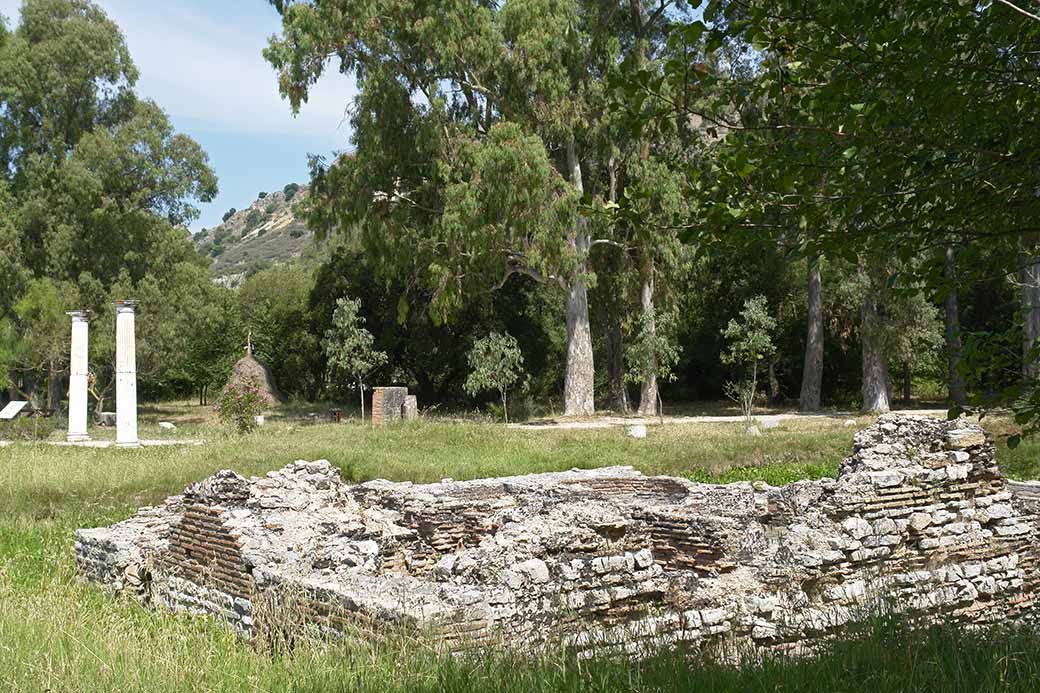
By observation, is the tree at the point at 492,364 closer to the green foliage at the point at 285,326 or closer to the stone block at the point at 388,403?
the stone block at the point at 388,403

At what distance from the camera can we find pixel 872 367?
3362 centimetres

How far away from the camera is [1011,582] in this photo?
8.73 metres

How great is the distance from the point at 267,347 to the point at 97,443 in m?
25.0

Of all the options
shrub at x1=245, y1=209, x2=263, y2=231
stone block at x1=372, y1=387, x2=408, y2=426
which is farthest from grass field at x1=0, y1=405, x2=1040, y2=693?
shrub at x1=245, y1=209, x2=263, y2=231

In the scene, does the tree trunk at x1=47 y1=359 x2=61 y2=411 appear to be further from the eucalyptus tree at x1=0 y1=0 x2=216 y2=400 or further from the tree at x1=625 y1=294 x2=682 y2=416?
the tree at x1=625 y1=294 x2=682 y2=416

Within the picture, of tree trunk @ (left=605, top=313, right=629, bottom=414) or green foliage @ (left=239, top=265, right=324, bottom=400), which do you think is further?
green foliage @ (left=239, top=265, right=324, bottom=400)

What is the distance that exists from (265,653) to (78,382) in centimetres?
2287

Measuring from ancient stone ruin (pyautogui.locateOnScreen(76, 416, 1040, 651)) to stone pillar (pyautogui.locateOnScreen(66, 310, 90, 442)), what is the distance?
16288 mm

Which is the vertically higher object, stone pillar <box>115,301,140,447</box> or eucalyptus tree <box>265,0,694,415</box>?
eucalyptus tree <box>265,0,694,415</box>

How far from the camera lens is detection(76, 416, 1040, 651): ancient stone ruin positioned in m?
6.70

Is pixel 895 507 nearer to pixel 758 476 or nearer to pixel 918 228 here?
pixel 918 228

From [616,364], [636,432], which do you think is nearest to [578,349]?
[616,364]

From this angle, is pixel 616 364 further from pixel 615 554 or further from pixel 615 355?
pixel 615 554

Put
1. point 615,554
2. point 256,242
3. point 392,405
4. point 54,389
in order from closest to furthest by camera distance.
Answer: point 615,554 < point 392,405 < point 54,389 < point 256,242
